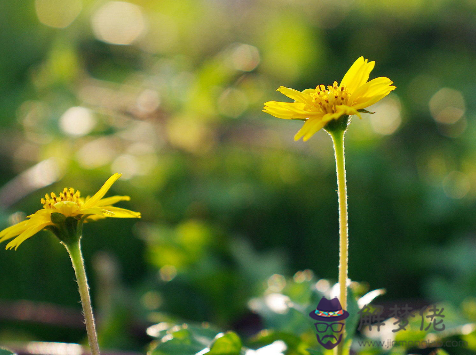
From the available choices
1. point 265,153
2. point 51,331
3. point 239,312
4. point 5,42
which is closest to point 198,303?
point 239,312

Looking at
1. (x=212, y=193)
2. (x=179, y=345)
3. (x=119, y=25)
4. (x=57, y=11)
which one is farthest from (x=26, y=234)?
(x=57, y=11)

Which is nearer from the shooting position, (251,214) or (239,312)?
(239,312)

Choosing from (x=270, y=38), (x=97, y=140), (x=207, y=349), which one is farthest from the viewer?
(x=270, y=38)

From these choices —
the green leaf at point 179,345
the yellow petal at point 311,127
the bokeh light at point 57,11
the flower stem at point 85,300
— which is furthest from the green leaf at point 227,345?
the bokeh light at point 57,11

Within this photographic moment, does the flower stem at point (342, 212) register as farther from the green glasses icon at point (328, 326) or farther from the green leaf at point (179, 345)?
the green leaf at point (179, 345)

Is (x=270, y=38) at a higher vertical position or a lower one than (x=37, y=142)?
higher

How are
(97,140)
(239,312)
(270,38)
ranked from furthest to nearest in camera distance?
1. (270,38)
2. (97,140)
3. (239,312)

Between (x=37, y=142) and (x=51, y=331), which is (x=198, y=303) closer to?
(x=51, y=331)
